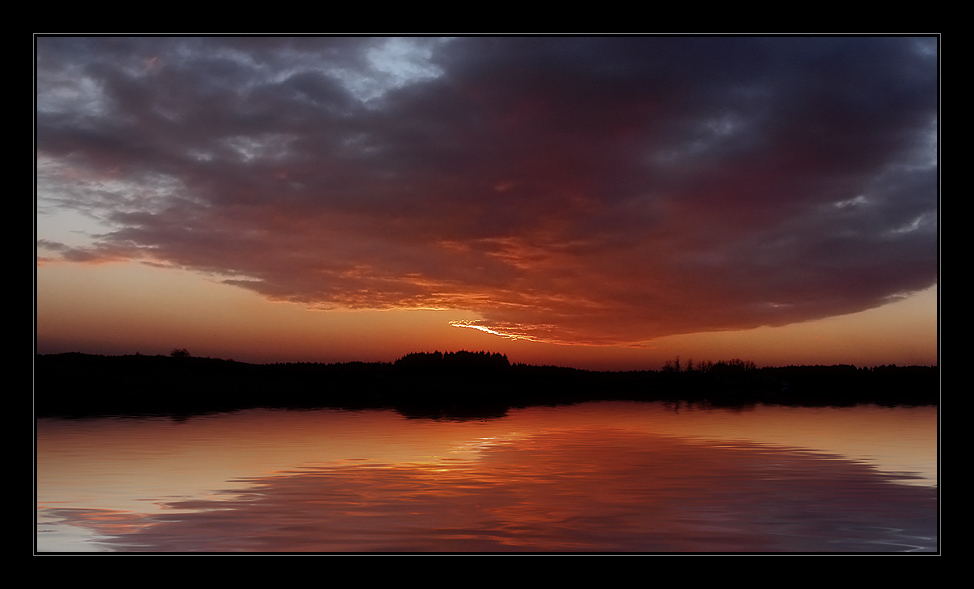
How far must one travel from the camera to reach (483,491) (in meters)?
20.0

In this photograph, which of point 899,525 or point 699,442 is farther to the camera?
point 699,442

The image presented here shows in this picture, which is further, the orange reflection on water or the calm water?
the calm water

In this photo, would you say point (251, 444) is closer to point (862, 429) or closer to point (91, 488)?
point (91, 488)

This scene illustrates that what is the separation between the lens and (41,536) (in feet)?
50.6

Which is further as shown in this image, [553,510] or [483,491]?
[483,491]

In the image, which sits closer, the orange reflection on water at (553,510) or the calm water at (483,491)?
the orange reflection on water at (553,510)

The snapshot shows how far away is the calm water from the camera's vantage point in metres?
15.2

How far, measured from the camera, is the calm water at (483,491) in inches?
598

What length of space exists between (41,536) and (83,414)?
37.3m
